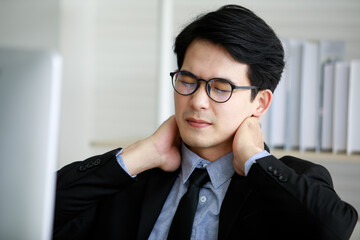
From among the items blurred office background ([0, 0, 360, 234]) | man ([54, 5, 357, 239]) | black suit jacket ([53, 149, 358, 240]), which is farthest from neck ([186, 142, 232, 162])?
blurred office background ([0, 0, 360, 234])

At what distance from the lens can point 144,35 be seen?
2137 mm

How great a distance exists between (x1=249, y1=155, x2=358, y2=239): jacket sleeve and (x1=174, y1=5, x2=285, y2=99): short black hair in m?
0.31

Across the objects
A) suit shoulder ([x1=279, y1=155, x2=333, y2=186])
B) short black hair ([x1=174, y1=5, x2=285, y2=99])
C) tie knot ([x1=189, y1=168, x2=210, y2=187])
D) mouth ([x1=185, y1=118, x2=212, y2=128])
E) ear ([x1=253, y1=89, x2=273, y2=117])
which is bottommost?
tie knot ([x1=189, y1=168, x2=210, y2=187])

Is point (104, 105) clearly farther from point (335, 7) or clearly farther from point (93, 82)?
point (335, 7)

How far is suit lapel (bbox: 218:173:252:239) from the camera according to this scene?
1.18 m

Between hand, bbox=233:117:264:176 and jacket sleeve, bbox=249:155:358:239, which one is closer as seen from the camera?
jacket sleeve, bbox=249:155:358:239

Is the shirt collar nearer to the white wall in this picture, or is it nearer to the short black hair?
the short black hair

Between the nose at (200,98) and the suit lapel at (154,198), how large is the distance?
0.30 meters

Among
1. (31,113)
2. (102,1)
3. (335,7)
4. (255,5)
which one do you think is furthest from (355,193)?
(31,113)

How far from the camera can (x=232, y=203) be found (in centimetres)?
121

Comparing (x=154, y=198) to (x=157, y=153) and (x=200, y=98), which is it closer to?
(x=157, y=153)

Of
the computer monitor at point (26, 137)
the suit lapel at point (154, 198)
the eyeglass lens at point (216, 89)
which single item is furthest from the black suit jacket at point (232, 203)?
the computer monitor at point (26, 137)

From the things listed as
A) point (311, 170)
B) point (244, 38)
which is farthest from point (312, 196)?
point (244, 38)

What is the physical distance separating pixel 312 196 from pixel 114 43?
1436 mm
